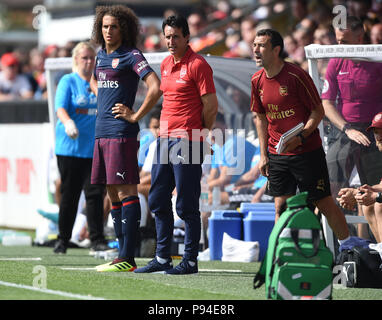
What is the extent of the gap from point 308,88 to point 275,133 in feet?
1.68

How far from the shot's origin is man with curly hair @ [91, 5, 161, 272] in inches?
330

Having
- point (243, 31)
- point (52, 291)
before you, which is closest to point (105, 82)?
point (52, 291)

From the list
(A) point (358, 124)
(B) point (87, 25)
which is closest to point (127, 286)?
(A) point (358, 124)

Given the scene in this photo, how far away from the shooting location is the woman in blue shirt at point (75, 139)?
10.5m

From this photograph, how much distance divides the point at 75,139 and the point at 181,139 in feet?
8.59

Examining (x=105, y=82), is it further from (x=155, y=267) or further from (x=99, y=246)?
(x=99, y=246)

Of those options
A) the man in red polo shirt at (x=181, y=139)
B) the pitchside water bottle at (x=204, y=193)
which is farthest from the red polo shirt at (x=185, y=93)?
the pitchside water bottle at (x=204, y=193)

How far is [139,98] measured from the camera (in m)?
12.6

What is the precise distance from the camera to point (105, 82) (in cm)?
852

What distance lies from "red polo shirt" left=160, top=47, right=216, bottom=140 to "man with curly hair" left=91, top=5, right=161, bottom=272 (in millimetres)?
165

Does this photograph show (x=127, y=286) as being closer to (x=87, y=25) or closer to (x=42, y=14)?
(x=87, y=25)

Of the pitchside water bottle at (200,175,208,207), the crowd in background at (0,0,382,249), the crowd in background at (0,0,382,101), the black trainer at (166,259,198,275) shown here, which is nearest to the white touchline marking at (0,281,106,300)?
the black trainer at (166,259,198,275)

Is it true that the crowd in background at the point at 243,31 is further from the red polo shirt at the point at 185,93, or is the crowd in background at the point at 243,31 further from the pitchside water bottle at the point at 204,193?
the red polo shirt at the point at 185,93

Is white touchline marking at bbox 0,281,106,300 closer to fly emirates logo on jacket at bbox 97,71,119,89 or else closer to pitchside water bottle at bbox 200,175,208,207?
fly emirates logo on jacket at bbox 97,71,119,89
